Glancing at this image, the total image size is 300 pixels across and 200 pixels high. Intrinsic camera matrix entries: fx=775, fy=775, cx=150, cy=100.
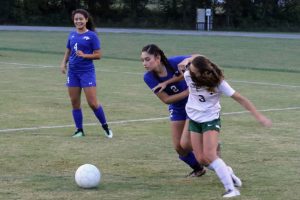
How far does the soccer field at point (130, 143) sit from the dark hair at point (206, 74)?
1116 mm

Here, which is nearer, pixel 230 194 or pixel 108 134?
pixel 230 194

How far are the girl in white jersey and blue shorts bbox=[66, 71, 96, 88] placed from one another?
360cm

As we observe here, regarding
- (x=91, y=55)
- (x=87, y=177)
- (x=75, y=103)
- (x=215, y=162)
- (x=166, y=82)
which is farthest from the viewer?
(x=75, y=103)

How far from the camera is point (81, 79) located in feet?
36.1

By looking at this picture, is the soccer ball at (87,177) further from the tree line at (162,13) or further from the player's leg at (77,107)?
the tree line at (162,13)

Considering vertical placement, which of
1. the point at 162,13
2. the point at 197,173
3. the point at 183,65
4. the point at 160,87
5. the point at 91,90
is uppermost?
the point at 183,65

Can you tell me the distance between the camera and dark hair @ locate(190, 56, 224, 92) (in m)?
7.25

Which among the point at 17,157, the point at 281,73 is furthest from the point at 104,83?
the point at 17,157

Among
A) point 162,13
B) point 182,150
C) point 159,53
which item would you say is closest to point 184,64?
point 159,53

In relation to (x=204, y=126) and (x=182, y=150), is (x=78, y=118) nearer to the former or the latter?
(x=182, y=150)

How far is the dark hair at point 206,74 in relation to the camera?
23.8 feet

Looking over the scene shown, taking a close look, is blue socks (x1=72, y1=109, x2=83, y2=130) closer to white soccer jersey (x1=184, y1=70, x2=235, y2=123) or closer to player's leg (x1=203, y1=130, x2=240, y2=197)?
white soccer jersey (x1=184, y1=70, x2=235, y2=123)

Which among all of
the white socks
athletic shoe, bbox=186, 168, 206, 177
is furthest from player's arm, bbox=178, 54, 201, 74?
athletic shoe, bbox=186, 168, 206, 177

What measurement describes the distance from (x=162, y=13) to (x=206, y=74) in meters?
53.1
